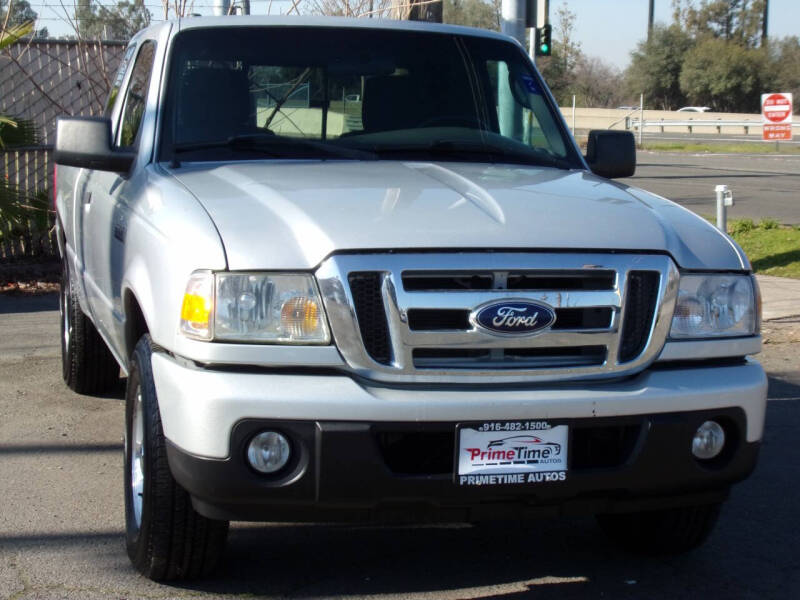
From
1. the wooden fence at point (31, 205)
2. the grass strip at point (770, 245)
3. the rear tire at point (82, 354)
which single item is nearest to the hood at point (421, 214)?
the rear tire at point (82, 354)

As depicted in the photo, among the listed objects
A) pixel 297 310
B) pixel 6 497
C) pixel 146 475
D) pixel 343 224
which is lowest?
pixel 6 497

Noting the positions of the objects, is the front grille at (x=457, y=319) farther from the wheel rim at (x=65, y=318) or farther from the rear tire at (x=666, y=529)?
the wheel rim at (x=65, y=318)

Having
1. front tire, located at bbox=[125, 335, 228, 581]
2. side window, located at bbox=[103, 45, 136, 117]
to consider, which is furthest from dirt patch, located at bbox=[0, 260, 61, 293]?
front tire, located at bbox=[125, 335, 228, 581]

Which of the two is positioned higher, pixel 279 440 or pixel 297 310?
pixel 297 310

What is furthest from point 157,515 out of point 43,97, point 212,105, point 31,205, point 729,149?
point 729,149

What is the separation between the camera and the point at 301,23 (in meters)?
5.04

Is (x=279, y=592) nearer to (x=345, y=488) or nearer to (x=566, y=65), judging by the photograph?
(x=345, y=488)

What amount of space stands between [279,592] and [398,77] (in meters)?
2.34

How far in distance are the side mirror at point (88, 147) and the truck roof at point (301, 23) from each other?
0.68 meters

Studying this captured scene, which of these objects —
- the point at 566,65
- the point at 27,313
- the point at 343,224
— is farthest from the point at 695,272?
the point at 566,65

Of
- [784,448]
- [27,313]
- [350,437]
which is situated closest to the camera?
[350,437]

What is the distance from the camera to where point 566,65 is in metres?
61.2

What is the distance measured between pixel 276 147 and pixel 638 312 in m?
1.71

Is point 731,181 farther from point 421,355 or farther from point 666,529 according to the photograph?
point 421,355
